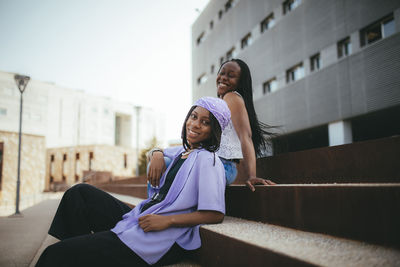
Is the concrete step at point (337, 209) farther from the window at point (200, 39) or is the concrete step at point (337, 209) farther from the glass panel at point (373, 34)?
the window at point (200, 39)

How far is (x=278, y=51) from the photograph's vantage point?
1457 centimetres

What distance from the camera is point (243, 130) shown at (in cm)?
251

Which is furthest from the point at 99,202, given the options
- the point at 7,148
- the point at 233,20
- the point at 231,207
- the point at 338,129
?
the point at 7,148

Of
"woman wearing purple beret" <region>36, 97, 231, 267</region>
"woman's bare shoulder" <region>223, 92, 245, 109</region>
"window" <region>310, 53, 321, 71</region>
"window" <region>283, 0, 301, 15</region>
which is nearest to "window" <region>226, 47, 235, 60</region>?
"window" <region>283, 0, 301, 15</region>

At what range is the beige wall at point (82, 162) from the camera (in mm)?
34938

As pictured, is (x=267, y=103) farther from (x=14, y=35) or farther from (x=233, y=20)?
(x=14, y=35)

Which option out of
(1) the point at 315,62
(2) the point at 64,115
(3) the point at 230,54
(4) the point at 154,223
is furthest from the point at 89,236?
(2) the point at 64,115

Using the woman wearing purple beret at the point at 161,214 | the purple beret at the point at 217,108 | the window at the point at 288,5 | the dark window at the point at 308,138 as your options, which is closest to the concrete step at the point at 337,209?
the woman wearing purple beret at the point at 161,214

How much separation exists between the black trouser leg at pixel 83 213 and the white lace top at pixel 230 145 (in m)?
0.99

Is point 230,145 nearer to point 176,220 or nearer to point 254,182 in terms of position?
point 254,182

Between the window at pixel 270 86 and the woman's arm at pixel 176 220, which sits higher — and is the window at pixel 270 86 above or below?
above

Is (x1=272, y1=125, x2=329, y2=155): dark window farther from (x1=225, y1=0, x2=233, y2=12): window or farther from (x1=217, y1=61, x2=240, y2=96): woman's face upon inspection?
(x1=225, y1=0, x2=233, y2=12): window

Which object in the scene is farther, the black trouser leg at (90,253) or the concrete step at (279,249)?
the black trouser leg at (90,253)

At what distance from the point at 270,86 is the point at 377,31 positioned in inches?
245
